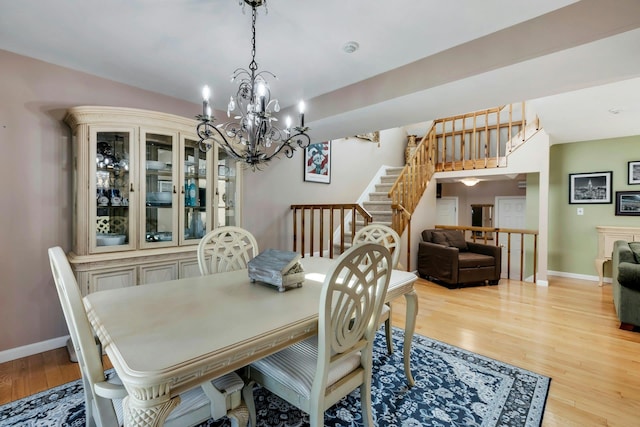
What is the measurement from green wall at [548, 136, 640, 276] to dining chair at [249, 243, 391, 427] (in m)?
5.50

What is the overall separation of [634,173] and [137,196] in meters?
6.88

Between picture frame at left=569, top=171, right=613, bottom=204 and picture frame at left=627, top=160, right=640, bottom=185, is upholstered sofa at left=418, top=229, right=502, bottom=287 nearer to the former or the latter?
picture frame at left=569, top=171, right=613, bottom=204

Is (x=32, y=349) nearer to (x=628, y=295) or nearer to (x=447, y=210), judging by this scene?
(x=628, y=295)

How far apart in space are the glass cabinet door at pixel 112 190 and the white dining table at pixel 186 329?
116cm

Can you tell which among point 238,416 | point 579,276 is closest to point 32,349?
point 238,416

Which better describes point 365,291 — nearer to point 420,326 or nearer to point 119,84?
point 420,326

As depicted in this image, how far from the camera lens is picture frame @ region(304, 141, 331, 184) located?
4.58m

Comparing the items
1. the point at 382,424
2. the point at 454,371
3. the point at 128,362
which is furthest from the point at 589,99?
the point at 128,362

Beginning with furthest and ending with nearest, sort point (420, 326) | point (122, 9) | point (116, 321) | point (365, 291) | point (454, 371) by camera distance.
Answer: point (420, 326), point (454, 371), point (122, 9), point (365, 291), point (116, 321)

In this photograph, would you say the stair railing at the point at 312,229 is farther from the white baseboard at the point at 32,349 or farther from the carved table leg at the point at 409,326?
the white baseboard at the point at 32,349

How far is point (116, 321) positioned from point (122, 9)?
1785 mm

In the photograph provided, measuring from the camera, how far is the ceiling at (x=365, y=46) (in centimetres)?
171

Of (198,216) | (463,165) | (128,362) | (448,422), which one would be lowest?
(448,422)

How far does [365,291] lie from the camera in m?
1.33
